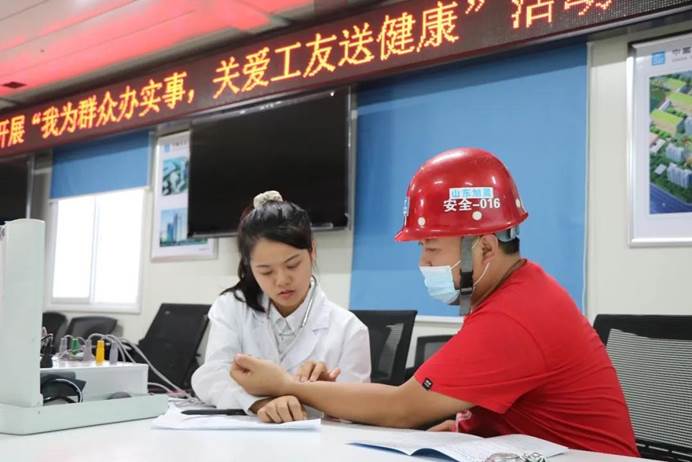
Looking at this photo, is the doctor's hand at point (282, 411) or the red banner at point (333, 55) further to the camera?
the red banner at point (333, 55)

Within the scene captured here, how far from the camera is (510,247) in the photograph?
133cm

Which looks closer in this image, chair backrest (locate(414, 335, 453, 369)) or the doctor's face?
the doctor's face

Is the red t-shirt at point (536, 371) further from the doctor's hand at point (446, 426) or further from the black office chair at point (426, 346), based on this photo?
the black office chair at point (426, 346)

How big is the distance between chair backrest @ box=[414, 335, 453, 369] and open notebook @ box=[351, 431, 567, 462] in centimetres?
170

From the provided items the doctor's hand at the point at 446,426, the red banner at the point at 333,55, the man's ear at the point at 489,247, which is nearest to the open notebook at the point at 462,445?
the doctor's hand at the point at 446,426

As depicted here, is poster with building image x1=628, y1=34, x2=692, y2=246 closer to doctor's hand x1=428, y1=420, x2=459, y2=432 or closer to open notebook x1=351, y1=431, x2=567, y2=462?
doctor's hand x1=428, y1=420, x2=459, y2=432

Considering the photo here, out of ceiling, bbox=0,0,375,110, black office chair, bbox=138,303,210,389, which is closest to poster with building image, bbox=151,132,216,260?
black office chair, bbox=138,303,210,389

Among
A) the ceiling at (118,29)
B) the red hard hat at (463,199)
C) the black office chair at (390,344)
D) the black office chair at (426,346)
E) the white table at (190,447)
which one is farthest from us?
the ceiling at (118,29)

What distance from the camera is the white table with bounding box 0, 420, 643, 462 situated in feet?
3.05

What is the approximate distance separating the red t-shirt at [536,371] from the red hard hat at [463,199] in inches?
5.2

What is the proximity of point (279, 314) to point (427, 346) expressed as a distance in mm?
1169

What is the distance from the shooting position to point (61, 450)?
3.16 feet

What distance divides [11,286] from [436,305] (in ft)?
7.43

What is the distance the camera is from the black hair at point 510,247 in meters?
1.32
